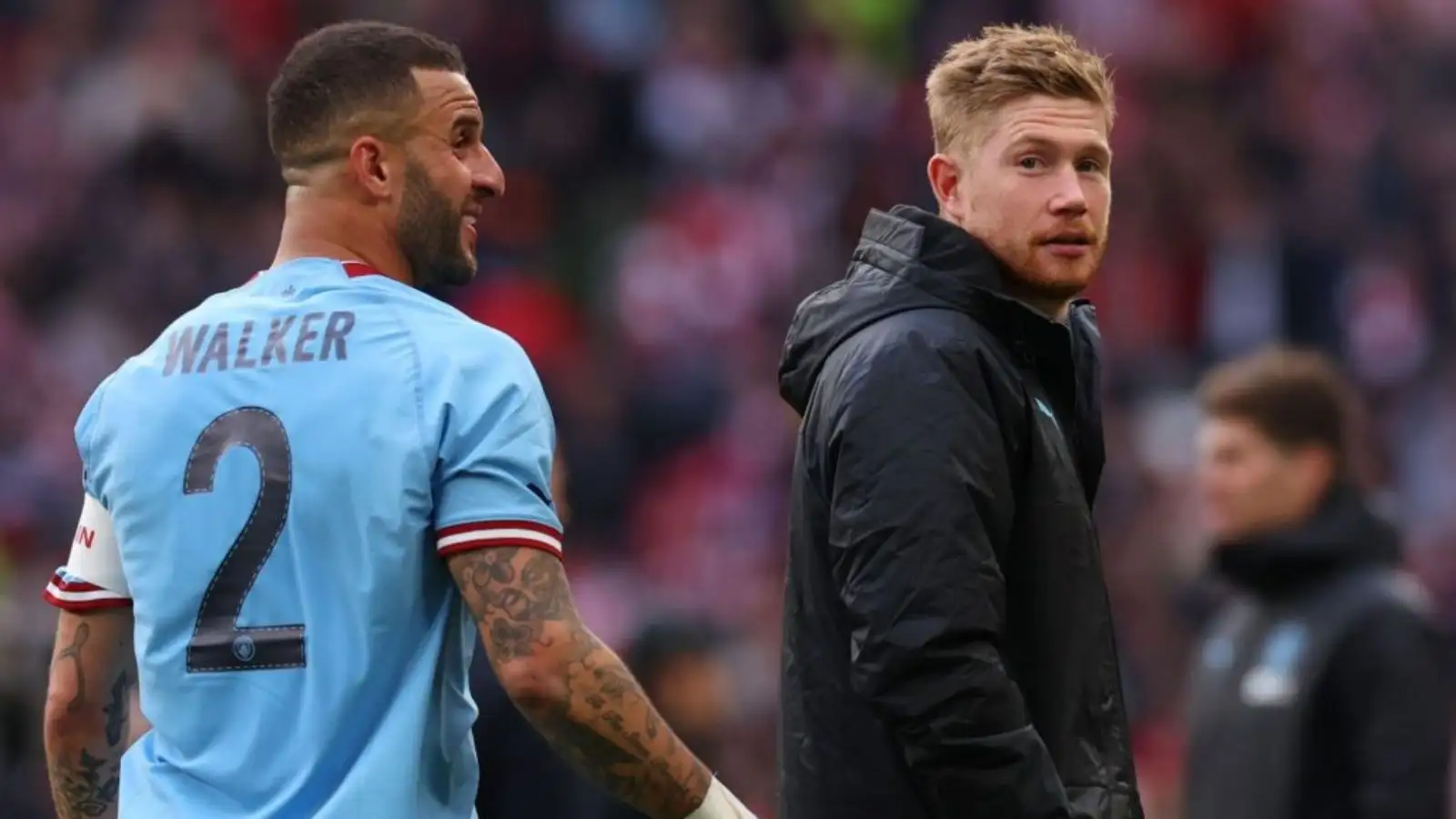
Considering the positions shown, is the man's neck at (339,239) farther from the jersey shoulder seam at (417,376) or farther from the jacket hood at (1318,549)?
the jacket hood at (1318,549)

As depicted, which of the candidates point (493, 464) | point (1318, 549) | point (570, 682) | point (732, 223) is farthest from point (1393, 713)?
point (732, 223)

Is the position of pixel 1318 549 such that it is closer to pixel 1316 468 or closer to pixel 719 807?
pixel 1316 468

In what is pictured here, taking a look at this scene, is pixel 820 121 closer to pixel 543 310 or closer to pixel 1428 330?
pixel 543 310

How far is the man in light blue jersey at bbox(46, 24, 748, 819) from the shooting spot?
3.71 m

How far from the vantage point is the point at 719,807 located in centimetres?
384

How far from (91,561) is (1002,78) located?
1.60 metres

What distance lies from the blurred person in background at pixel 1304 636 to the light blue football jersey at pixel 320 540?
2.23m

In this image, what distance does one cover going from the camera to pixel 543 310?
41.3 feet

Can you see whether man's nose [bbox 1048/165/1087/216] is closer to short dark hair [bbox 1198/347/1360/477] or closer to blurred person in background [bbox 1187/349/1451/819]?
blurred person in background [bbox 1187/349/1451/819]

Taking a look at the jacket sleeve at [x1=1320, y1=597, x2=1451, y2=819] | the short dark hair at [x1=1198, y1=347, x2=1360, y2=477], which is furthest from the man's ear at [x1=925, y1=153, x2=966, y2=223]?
the short dark hair at [x1=1198, y1=347, x2=1360, y2=477]

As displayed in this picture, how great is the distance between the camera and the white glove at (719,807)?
3820 millimetres

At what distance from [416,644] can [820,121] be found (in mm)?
10412

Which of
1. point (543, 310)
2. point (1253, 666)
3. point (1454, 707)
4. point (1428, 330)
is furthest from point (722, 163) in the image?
point (1253, 666)

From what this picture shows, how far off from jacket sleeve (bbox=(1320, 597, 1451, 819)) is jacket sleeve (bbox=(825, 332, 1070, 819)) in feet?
5.82
